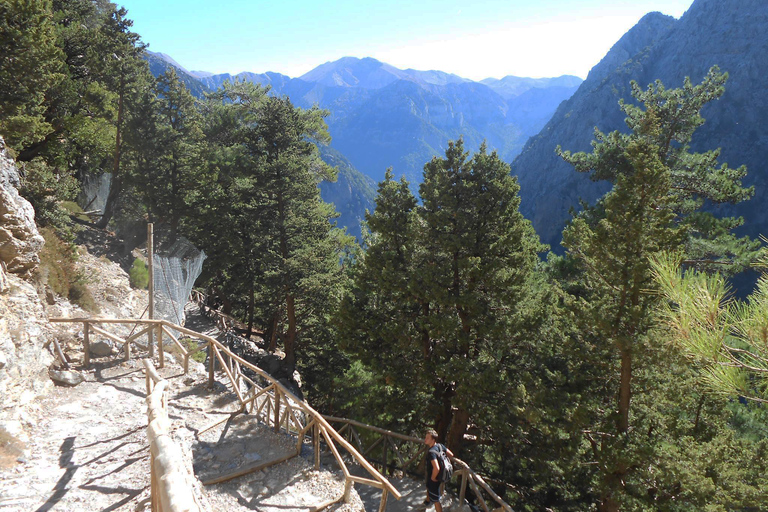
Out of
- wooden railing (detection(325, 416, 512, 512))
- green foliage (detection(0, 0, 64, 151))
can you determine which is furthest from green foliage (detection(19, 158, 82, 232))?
wooden railing (detection(325, 416, 512, 512))

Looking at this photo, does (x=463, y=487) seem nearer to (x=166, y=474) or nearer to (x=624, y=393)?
(x=624, y=393)

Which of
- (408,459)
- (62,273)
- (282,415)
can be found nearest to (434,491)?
(408,459)

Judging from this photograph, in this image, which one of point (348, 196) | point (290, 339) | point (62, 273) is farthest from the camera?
point (348, 196)

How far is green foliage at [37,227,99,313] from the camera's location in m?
11.5

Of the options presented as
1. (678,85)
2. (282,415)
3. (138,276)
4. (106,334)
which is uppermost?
(678,85)

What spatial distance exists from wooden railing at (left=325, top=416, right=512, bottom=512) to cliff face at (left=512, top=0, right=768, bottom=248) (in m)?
64.7

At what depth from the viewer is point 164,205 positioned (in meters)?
23.6

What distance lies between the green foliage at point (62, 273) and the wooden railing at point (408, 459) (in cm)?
836

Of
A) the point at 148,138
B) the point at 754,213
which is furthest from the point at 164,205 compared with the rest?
the point at 754,213

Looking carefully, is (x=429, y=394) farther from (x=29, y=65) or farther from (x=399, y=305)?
(x=29, y=65)

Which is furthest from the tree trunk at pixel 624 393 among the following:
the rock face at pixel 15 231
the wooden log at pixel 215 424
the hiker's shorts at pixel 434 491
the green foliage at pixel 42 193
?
the green foliage at pixel 42 193

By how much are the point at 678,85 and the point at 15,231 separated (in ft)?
365

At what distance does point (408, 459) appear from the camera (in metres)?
11.1

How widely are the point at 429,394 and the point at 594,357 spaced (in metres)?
4.73
